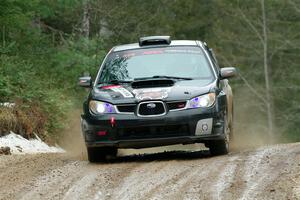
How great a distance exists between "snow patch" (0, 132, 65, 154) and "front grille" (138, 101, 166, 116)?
467 centimetres

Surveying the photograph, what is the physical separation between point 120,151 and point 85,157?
2.89m

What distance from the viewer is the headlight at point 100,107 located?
38.4 ft

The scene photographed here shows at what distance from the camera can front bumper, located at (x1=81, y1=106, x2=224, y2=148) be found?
455 inches

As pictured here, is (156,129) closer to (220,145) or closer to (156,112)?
(156,112)

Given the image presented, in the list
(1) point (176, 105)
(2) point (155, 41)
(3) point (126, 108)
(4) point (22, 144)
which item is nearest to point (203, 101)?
(1) point (176, 105)

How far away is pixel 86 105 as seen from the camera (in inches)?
476

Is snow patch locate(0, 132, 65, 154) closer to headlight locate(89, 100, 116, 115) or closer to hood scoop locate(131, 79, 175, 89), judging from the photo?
headlight locate(89, 100, 116, 115)

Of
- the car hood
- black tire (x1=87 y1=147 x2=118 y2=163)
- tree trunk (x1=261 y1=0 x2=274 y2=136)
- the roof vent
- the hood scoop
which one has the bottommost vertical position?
tree trunk (x1=261 y1=0 x2=274 y2=136)

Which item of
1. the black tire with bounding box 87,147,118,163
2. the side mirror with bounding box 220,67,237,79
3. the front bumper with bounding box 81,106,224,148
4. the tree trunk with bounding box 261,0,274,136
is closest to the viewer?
the front bumper with bounding box 81,106,224,148

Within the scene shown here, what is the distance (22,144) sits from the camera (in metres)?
16.6

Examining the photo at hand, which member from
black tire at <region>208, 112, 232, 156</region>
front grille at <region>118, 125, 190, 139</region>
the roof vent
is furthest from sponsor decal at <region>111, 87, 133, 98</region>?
the roof vent

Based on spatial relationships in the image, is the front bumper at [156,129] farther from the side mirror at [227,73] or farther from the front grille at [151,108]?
the side mirror at [227,73]

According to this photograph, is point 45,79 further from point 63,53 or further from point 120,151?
point 120,151

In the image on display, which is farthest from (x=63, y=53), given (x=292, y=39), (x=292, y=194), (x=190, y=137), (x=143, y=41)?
(x=292, y=39)
